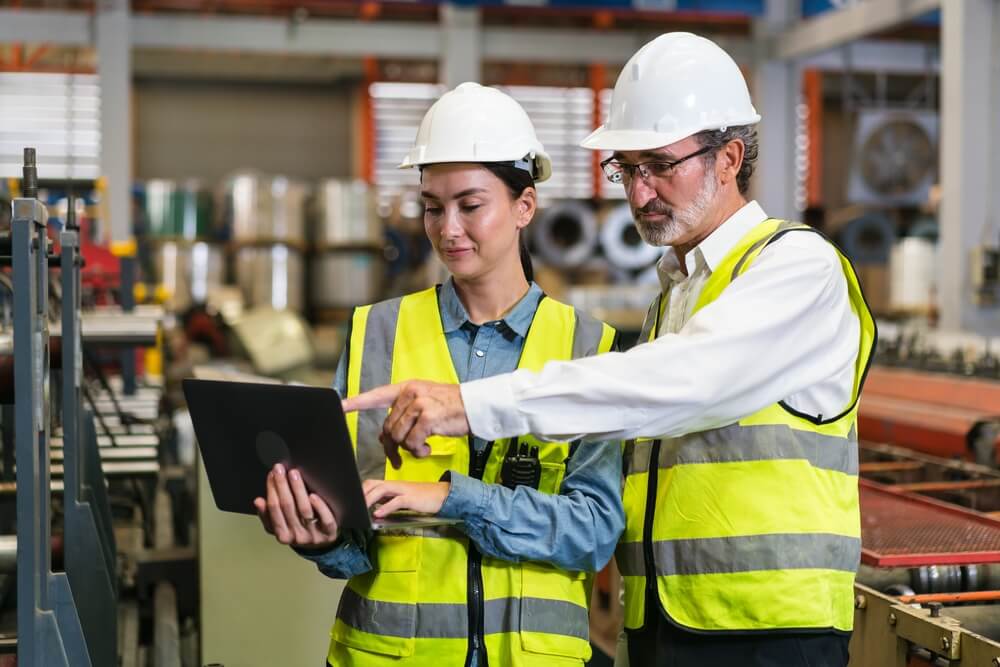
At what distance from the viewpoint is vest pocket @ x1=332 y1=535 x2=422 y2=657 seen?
1682 mm

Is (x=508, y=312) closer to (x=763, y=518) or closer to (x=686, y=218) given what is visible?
(x=686, y=218)

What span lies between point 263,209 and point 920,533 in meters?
8.23

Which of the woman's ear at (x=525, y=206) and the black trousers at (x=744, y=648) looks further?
the woman's ear at (x=525, y=206)

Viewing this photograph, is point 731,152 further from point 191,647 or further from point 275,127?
point 275,127

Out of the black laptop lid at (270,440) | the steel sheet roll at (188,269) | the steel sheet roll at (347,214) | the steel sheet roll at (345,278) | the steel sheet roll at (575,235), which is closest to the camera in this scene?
the black laptop lid at (270,440)

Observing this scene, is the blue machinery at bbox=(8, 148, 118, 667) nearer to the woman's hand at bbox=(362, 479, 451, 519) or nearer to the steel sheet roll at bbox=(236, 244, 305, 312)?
the woman's hand at bbox=(362, 479, 451, 519)

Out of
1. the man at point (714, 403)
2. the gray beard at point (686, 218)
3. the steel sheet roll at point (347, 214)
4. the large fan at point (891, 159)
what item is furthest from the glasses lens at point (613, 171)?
the steel sheet roll at point (347, 214)

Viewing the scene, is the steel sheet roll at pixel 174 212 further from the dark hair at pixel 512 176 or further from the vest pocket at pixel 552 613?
the vest pocket at pixel 552 613

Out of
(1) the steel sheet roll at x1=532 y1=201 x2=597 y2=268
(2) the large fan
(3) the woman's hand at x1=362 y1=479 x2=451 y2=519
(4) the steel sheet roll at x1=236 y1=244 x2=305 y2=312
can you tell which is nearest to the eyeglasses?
(3) the woman's hand at x1=362 y1=479 x2=451 y2=519

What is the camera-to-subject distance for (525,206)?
1.83 meters

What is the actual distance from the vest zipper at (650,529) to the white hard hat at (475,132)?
19.5 inches

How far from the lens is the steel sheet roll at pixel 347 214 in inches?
Answer: 403

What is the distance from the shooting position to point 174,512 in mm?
3922

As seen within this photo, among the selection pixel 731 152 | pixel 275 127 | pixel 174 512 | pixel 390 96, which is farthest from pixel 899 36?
pixel 731 152
